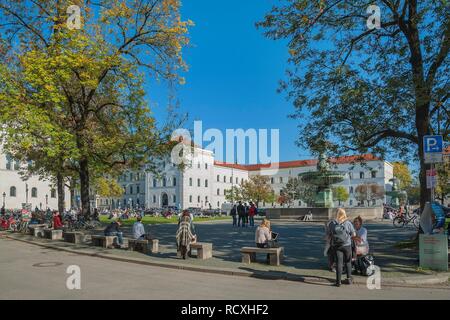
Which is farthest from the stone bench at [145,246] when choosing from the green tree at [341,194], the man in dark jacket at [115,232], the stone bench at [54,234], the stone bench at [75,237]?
the green tree at [341,194]

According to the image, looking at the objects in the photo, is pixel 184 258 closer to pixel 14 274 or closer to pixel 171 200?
pixel 14 274

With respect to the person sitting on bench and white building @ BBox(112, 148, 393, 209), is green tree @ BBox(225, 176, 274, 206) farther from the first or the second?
the person sitting on bench

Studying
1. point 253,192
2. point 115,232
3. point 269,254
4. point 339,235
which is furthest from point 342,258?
point 253,192

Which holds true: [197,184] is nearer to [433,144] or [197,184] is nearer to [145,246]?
[145,246]

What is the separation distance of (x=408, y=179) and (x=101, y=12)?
361 feet

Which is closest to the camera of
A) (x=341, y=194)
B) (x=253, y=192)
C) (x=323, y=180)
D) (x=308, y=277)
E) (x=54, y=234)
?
(x=308, y=277)

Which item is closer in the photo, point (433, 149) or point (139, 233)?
point (433, 149)

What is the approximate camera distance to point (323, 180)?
40062 mm

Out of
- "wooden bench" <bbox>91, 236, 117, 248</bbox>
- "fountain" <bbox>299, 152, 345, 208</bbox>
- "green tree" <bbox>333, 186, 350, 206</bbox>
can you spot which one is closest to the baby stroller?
"wooden bench" <bbox>91, 236, 117, 248</bbox>

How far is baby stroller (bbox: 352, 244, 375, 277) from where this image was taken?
1044cm

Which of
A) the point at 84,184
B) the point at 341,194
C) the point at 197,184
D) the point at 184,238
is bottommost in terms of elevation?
the point at 341,194

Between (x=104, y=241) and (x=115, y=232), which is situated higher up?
(x=115, y=232)

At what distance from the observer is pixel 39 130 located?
2144cm

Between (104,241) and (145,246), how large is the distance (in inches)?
103
